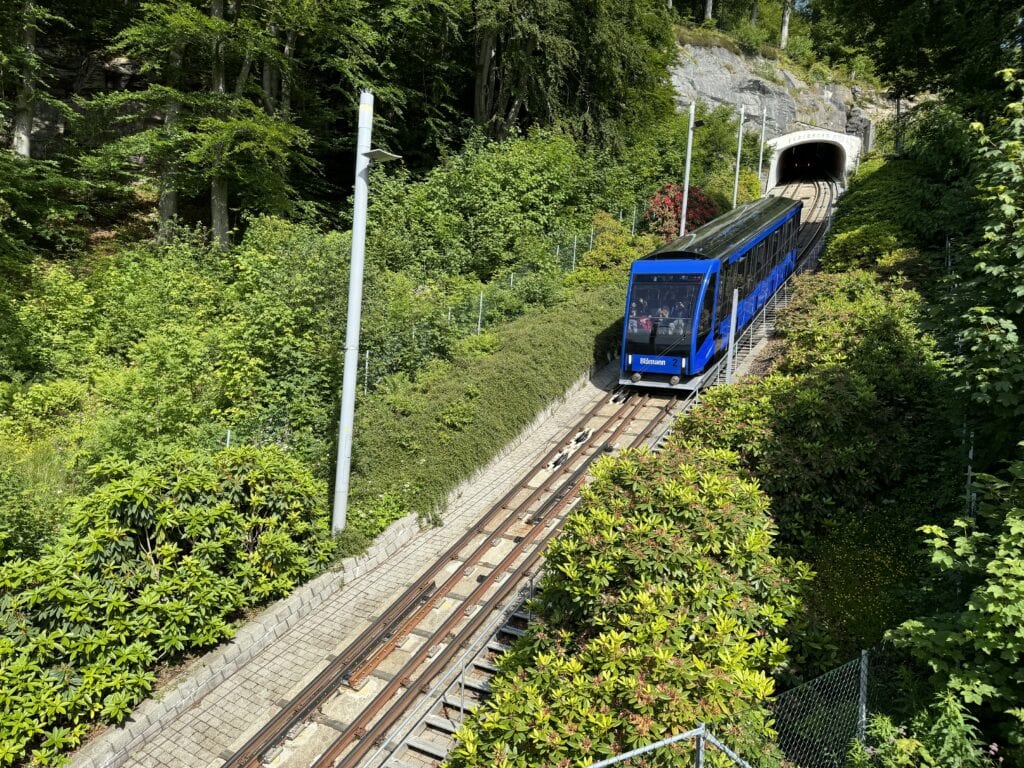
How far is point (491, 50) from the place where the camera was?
1064 inches

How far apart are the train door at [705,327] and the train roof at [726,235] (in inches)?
29.7

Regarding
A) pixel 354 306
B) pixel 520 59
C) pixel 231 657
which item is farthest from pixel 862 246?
pixel 231 657

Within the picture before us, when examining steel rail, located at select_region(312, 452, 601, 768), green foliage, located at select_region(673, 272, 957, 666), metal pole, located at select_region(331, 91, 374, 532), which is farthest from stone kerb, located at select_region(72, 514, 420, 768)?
green foliage, located at select_region(673, 272, 957, 666)

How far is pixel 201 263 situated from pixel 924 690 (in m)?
19.1

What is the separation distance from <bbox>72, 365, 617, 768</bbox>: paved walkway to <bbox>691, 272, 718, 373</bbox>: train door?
18.8 ft

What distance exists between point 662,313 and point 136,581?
38.5 ft

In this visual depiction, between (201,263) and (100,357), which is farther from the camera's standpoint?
(201,263)

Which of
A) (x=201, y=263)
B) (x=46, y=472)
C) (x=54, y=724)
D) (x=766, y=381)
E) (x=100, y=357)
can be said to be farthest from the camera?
(x=201, y=263)

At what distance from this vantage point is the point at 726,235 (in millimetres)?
16812

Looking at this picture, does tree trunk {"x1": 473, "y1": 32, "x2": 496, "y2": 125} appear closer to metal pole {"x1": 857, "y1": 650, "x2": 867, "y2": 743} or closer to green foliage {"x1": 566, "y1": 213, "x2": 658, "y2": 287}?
green foliage {"x1": 566, "y1": 213, "x2": 658, "y2": 287}

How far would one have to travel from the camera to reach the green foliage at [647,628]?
4730 millimetres

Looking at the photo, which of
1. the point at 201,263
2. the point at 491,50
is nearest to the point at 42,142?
the point at 201,263

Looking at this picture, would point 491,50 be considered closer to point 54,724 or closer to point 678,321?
point 678,321

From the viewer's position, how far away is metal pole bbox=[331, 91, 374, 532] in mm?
9602
